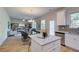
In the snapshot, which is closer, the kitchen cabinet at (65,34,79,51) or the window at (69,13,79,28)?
the kitchen cabinet at (65,34,79,51)

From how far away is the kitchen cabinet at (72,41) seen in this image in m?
2.81

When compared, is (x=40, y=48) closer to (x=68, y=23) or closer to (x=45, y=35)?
(x=45, y=35)

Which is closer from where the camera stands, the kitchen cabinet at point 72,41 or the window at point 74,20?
the kitchen cabinet at point 72,41

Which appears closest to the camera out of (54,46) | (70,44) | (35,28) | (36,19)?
(54,46)

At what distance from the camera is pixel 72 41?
301cm

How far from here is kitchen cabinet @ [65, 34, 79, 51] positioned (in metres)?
2.81

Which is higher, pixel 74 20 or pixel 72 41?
pixel 74 20

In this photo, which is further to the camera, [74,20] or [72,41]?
[74,20]

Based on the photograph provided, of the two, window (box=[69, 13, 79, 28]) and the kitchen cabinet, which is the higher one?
window (box=[69, 13, 79, 28])

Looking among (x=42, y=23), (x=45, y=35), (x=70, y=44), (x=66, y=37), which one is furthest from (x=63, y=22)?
(x=45, y=35)

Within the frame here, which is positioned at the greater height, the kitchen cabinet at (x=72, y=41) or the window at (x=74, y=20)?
the window at (x=74, y=20)

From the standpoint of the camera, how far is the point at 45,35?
203cm
